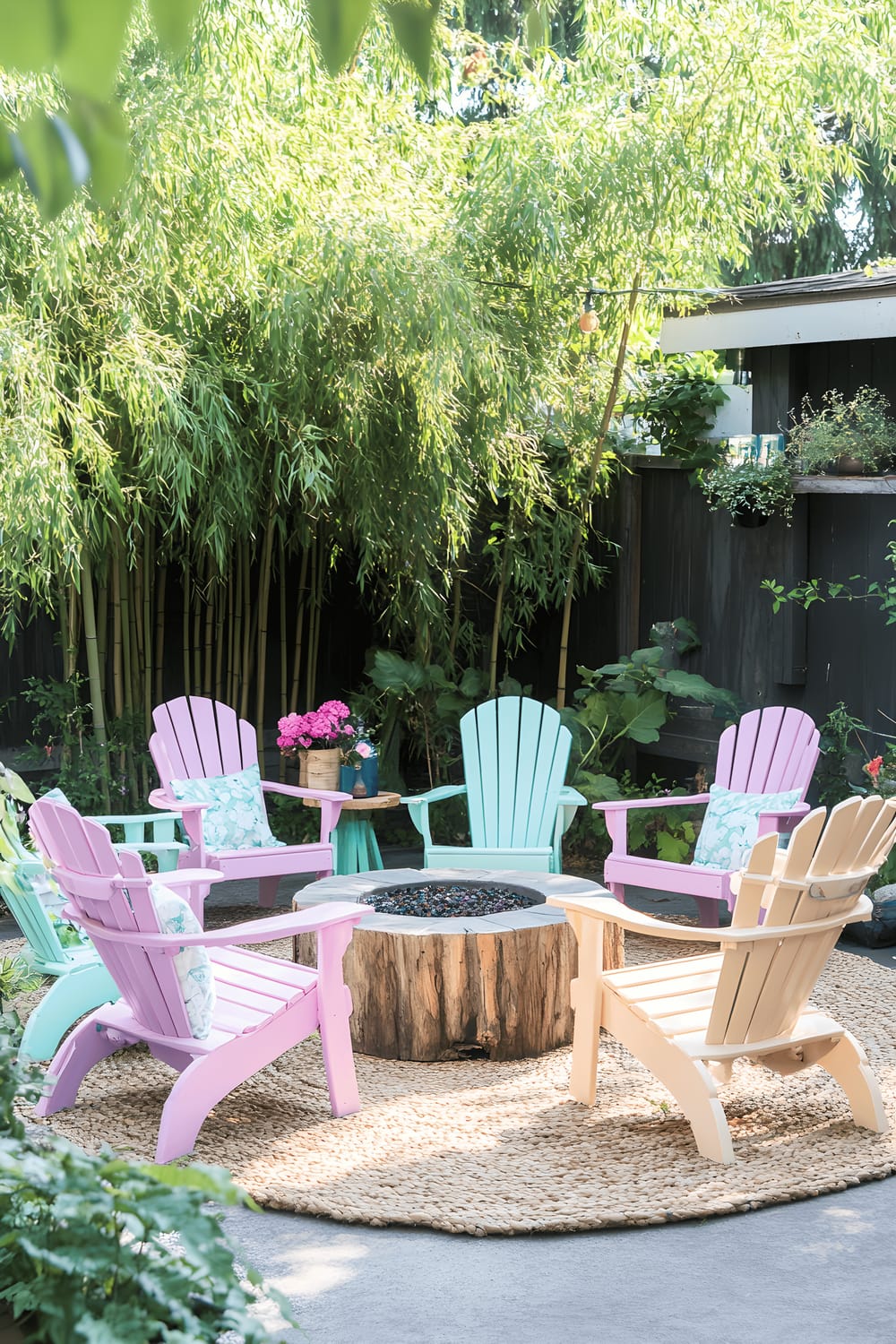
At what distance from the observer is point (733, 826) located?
16.0ft

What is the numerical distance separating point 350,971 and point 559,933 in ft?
1.97

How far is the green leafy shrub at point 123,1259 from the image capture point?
1.32 metres

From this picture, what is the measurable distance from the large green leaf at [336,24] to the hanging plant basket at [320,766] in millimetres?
4763

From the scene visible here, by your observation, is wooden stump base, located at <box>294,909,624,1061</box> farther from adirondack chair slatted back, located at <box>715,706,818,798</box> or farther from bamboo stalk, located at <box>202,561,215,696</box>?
bamboo stalk, located at <box>202,561,215,696</box>

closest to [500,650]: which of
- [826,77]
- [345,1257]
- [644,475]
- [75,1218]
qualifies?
[644,475]

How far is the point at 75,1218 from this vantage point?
138 centimetres

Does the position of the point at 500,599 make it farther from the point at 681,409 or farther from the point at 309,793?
the point at 309,793

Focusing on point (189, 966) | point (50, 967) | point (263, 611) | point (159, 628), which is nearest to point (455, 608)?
point (263, 611)

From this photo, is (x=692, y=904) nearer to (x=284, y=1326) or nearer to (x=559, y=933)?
(x=559, y=933)

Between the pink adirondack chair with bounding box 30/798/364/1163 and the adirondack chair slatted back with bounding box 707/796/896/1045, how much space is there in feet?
3.08

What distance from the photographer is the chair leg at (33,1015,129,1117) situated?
338 cm

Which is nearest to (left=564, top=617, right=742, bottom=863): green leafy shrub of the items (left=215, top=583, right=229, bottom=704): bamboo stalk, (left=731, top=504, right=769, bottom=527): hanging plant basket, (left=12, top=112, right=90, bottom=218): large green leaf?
(left=731, top=504, right=769, bottom=527): hanging plant basket

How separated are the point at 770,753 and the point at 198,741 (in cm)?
219

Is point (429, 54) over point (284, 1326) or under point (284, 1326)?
over
